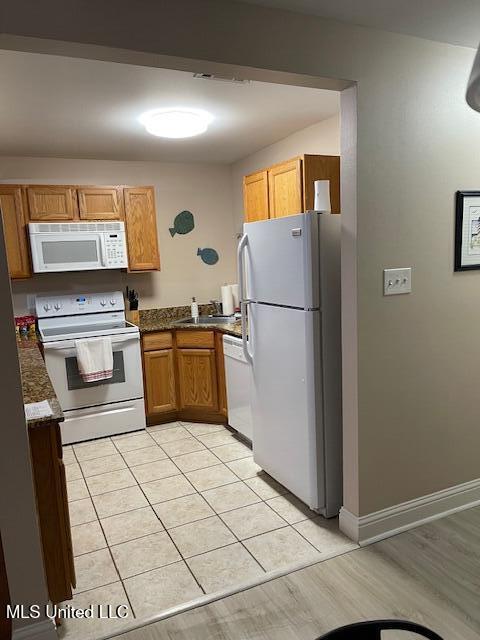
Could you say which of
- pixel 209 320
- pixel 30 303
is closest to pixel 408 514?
pixel 209 320

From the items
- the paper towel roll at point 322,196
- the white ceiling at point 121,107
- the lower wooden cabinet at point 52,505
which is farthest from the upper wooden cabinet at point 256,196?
the lower wooden cabinet at point 52,505

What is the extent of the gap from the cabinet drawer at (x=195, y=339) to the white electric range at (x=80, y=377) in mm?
382

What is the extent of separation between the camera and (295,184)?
308 centimetres

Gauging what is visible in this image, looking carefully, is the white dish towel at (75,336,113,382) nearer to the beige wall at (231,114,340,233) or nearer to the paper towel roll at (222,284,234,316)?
the paper towel roll at (222,284,234,316)

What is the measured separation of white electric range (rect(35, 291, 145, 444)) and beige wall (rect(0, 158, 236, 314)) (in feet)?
0.69

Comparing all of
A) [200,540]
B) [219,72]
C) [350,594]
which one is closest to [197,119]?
[219,72]

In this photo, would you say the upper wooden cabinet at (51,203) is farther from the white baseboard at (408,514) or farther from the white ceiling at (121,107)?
the white baseboard at (408,514)

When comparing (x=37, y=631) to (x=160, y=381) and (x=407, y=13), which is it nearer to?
(x=160, y=381)

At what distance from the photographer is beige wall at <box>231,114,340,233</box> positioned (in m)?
3.40

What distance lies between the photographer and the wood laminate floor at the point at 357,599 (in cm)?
181

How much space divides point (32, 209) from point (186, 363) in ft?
5.92

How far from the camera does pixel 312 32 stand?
194cm

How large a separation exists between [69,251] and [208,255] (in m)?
1.45

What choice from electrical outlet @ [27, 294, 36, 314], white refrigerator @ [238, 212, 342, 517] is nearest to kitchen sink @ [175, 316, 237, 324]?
electrical outlet @ [27, 294, 36, 314]
